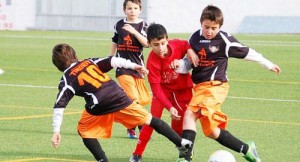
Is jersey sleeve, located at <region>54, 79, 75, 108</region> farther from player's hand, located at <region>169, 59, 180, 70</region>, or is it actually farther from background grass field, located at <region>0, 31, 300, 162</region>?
background grass field, located at <region>0, 31, 300, 162</region>

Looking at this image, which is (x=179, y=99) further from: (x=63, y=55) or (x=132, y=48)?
(x=132, y=48)

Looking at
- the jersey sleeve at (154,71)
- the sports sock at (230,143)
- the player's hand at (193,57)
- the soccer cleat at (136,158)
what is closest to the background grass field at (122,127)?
the soccer cleat at (136,158)

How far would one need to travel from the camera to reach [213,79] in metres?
9.48

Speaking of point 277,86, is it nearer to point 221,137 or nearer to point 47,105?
point 47,105

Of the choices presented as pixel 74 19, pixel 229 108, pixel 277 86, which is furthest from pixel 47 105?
pixel 74 19

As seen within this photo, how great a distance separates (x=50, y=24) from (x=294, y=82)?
28.1 metres

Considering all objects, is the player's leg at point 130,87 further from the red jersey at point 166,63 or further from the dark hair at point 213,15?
the dark hair at point 213,15

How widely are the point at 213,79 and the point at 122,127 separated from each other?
342cm

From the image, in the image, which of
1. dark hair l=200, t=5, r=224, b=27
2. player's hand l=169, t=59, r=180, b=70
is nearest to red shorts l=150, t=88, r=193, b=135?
player's hand l=169, t=59, r=180, b=70

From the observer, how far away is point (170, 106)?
940 cm

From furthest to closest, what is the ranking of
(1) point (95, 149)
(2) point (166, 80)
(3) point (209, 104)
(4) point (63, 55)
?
(2) point (166, 80), (3) point (209, 104), (1) point (95, 149), (4) point (63, 55)

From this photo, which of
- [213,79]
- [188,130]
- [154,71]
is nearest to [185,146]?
[188,130]

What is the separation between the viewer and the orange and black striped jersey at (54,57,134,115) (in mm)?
8883

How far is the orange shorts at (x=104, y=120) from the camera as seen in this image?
30.2ft
